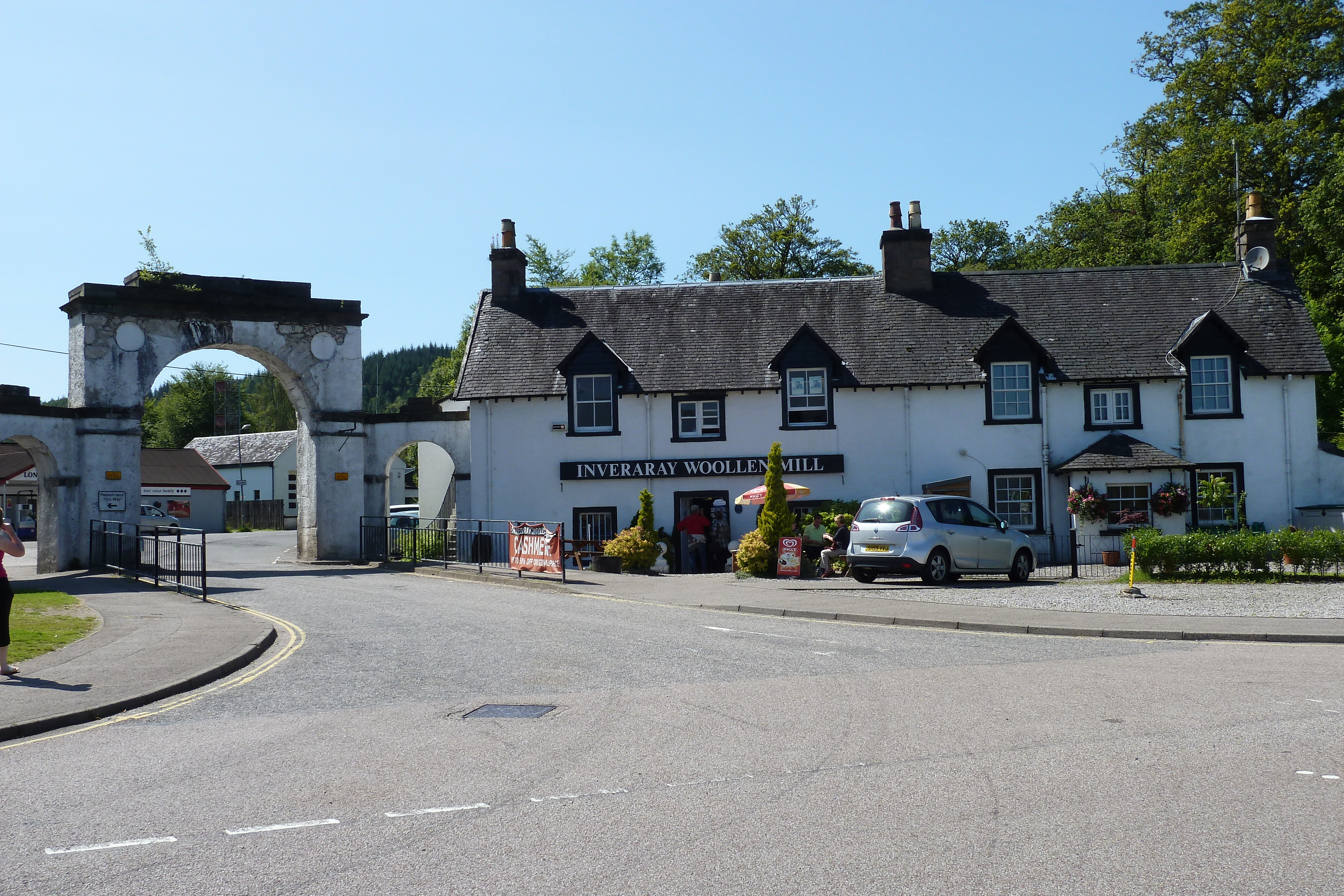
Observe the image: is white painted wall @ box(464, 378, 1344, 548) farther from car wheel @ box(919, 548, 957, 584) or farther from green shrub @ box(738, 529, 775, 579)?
car wheel @ box(919, 548, 957, 584)

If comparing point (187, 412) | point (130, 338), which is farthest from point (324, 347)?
point (187, 412)

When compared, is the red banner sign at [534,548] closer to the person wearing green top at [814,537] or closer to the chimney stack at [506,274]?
the person wearing green top at [814,537]

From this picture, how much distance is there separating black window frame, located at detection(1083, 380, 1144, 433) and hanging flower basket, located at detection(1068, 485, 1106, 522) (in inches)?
119

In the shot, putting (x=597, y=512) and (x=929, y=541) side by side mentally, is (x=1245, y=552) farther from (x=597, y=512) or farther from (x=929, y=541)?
(x=597, y=512)

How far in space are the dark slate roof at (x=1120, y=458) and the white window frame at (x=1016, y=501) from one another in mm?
841

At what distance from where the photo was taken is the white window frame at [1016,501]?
3125cm

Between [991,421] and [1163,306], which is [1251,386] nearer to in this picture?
[1163,306]

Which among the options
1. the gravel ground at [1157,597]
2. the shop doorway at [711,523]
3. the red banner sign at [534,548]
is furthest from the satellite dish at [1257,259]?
the red banner sign at [534,548]

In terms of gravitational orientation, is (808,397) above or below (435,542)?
above

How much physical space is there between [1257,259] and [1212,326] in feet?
14.0

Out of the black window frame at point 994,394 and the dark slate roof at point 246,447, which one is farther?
the dark slate roof at point 246,447

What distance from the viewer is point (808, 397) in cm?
3198

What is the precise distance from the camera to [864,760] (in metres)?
7.75

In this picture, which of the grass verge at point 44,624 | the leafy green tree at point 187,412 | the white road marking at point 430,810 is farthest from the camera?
the leafy green tree at point 187,412
